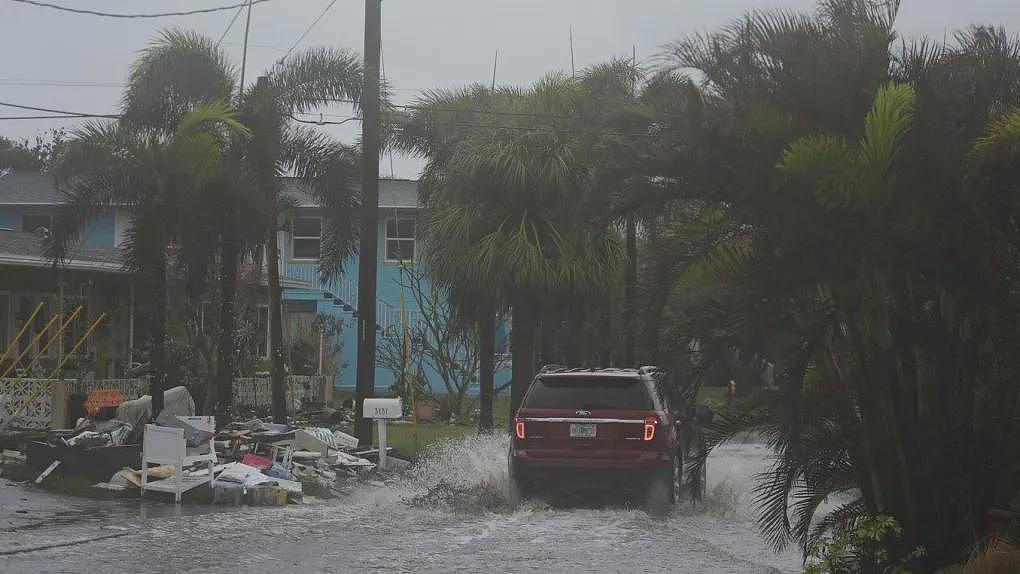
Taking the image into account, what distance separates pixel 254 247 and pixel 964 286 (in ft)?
57.4

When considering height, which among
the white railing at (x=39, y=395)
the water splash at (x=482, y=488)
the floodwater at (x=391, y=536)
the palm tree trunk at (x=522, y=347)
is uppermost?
the palm tree trunk at (x=522, y=347)

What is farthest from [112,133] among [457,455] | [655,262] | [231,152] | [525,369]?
[655,262]

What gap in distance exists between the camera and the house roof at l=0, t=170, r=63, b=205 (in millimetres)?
43556

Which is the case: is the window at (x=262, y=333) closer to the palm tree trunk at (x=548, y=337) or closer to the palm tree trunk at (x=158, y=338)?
the palm tree trunk at (x=548, y=337)

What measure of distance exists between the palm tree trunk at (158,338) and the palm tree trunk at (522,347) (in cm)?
781

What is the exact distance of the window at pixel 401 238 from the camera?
47.3 metres

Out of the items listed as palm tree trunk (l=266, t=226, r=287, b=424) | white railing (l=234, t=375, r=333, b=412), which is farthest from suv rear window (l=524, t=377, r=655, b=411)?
white railing (l=234, t=375, r=333, b=412)

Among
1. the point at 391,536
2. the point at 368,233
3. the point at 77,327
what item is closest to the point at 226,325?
the point at 368,233

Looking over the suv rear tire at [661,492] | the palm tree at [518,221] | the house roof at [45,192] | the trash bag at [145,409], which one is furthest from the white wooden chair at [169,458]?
the house roof at [45,192]

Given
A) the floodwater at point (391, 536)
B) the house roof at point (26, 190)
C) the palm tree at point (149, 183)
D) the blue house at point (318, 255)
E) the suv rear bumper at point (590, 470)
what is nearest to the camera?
the floodwater at point (391, 536)

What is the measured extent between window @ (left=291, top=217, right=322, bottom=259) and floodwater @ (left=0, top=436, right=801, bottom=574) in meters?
Answer: 29.5

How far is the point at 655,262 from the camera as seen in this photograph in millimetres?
11203

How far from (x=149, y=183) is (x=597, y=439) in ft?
33.0

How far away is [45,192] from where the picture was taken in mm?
44250
